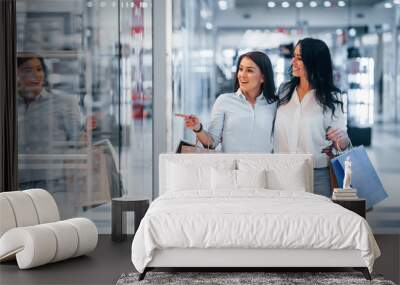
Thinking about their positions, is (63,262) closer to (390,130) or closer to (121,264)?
(121,264)

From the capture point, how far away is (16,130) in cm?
924

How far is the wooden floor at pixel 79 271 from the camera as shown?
655 cm

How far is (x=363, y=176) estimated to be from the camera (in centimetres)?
938

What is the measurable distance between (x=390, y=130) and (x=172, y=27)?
8.96 ft

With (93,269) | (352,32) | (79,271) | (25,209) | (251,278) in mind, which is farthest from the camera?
(352,32)

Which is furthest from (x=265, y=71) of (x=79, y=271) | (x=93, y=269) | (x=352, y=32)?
(x=79, y=271)

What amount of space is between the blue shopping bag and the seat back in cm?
333

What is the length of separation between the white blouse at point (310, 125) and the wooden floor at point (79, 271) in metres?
2.46

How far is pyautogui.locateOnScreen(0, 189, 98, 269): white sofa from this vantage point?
22.8ft

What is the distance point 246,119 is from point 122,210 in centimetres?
187

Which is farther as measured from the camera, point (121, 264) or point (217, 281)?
point (121, 264)

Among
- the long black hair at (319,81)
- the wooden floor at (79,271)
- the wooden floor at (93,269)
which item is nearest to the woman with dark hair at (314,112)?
the long black hair at (319,81)

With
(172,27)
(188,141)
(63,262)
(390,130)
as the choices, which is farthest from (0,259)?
(390,130)

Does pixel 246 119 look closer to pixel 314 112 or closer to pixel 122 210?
pixel 314 112
